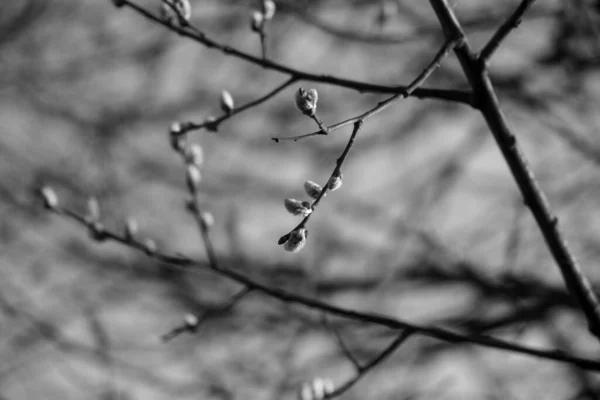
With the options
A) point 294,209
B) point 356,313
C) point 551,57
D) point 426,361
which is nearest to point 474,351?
point 426,361

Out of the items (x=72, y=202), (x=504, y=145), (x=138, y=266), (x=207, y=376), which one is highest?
(x=72, y=202)

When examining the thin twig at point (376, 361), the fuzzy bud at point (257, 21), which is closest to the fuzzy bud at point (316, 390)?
the thin twig at point (376, 361)

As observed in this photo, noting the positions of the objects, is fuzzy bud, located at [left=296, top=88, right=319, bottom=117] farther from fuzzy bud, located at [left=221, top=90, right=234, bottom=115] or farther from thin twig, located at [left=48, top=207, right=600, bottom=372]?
thin twig, located at [left=48, top=207, right=600, bottom=372]

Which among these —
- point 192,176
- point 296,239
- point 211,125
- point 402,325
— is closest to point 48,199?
point 192,176

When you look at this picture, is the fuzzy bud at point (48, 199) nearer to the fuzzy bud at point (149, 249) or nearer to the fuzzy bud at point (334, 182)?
the fuzzy bud at point (149, 249)

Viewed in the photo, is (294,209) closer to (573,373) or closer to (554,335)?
(554,335)

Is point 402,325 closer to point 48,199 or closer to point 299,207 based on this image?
point 299,207
